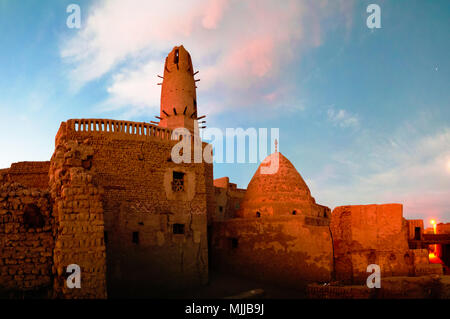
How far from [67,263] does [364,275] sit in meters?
10.2

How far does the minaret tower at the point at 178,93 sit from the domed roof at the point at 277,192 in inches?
238

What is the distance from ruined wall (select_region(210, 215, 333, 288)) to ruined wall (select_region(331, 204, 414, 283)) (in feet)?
1.92

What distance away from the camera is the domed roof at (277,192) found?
16453 millimetres

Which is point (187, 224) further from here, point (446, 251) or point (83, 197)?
point (446, 251)

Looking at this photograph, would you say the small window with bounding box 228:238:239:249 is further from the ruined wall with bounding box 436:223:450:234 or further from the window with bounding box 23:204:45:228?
the ruined wall with bounding box 436:223:450:234

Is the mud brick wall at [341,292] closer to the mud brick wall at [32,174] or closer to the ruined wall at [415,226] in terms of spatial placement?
the ruined wall at [415,226]

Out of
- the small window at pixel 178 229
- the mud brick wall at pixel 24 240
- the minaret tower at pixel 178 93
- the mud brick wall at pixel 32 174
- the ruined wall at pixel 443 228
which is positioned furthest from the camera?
the ruined wall at pixel 443 228

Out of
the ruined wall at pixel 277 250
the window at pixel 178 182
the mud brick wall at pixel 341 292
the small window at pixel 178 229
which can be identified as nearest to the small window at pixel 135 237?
the small window at pixel 178 229

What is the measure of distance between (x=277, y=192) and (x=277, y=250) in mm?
3173

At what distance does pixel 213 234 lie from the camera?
16562mm

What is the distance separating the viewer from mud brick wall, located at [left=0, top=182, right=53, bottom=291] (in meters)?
6.68

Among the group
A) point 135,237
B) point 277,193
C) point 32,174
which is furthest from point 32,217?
point 277,193

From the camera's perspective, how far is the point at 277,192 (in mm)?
16688
